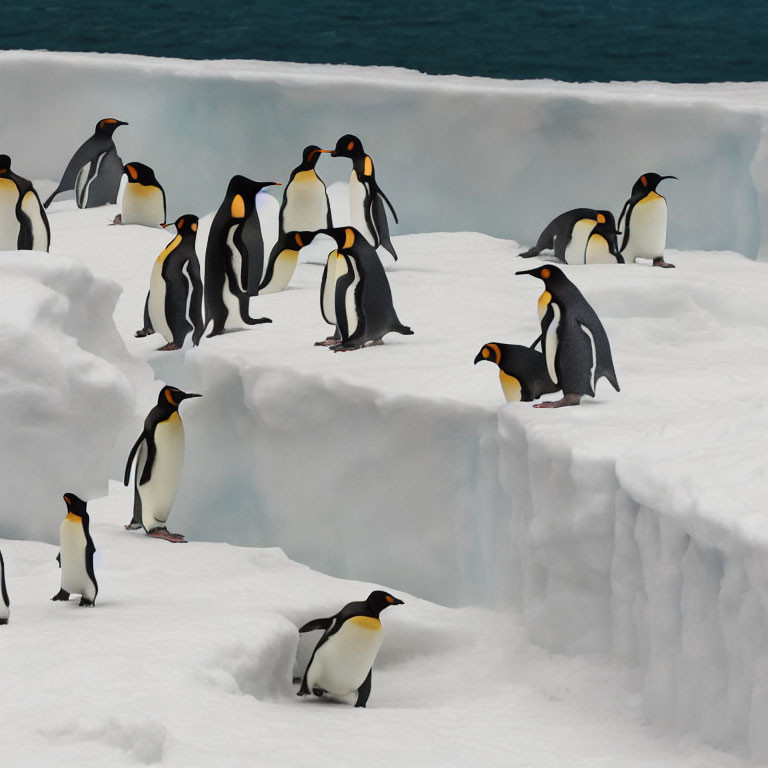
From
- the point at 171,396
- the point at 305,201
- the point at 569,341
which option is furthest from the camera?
the point at 305,201

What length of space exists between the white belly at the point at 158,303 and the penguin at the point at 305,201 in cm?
126

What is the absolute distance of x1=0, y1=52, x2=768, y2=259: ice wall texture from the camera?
9.09 m

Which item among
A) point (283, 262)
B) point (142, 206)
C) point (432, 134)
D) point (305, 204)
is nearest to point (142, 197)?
point (142, 206)

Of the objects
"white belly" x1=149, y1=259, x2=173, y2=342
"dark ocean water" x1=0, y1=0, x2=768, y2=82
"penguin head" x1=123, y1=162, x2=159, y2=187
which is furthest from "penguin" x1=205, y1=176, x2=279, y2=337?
"dark ocean water" x1=0, y1=0, x2=768, y2=82

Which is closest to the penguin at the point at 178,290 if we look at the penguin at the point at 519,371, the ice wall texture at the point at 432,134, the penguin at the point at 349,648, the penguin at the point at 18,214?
the penguin at the point at 18,214

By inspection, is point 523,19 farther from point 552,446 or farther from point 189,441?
point 552,446

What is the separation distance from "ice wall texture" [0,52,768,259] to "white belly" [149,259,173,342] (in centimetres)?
323

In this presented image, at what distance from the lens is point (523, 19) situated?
16.6 m

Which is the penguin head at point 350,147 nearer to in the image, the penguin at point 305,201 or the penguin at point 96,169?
the penguin at point 305,201

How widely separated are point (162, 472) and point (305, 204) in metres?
2.86

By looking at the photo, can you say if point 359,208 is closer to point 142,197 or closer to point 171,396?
point 142,197

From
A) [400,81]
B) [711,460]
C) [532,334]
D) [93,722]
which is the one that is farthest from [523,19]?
[93,722]

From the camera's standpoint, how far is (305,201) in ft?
26.3

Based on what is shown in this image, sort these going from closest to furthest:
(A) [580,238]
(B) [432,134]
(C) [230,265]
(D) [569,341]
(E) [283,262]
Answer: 1. (D) [569,341]
2. (C) [230,265]
3. (E) [283,262]
4. (A) [580,238]
5. (B) [432,134]
